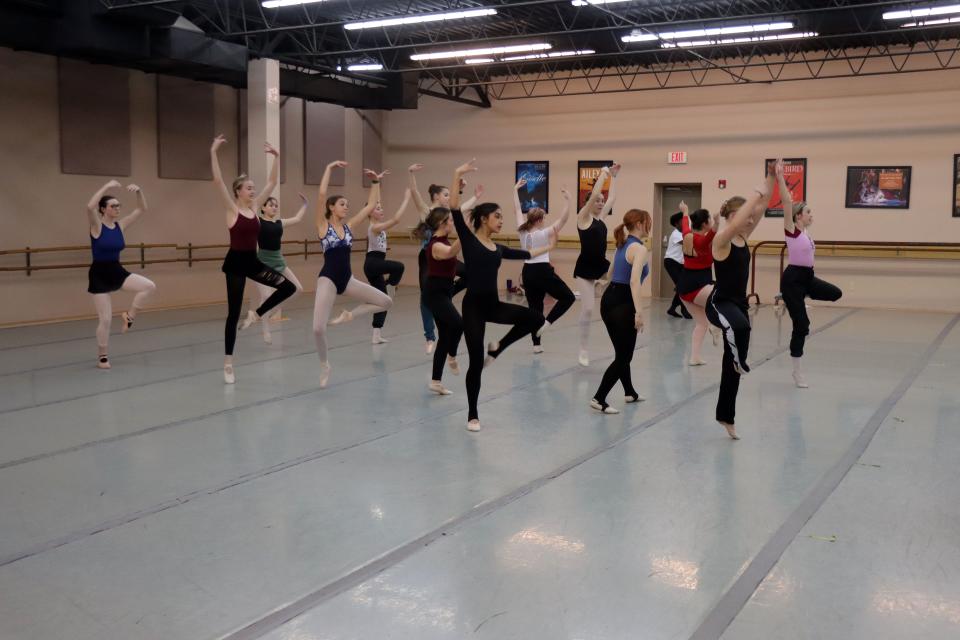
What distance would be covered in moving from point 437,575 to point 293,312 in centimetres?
1136

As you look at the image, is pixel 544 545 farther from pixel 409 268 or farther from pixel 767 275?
pixel 409 268

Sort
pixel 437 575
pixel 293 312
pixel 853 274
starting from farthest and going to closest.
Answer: pixel 853 274
pixel 293 312
pixel 437 575

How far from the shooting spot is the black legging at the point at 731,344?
5926 millimetres

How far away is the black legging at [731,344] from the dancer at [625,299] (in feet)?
2.27

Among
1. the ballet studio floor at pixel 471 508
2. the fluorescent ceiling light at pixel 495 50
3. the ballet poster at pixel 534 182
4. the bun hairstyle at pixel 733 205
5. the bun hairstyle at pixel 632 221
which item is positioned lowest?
the ballet studio floor at pixel 471 508

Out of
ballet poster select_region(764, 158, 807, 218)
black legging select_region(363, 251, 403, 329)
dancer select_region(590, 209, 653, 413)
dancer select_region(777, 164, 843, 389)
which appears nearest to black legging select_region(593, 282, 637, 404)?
dancer select_region(590, 209, 653, 413)

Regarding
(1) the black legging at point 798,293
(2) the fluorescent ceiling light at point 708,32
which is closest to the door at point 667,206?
(2) the fluorescent ceiling light at point 708,32

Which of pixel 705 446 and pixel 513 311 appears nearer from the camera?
pixel 705 446

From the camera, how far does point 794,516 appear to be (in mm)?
4695

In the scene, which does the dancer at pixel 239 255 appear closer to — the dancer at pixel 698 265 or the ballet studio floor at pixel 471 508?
the ballet studio floor at pixel 471 508

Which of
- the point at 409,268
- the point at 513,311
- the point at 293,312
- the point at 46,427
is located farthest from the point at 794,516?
the point at 409,268

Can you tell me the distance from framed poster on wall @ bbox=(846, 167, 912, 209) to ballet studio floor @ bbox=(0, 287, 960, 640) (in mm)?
8808

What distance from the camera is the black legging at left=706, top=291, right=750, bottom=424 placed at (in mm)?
5926

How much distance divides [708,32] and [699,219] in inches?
324
